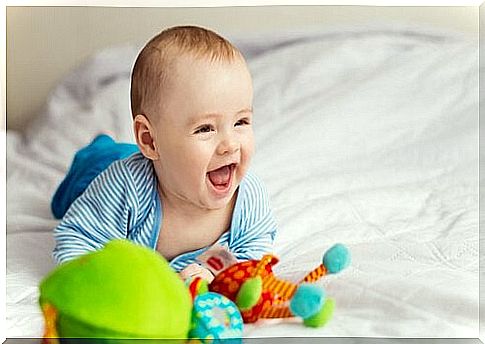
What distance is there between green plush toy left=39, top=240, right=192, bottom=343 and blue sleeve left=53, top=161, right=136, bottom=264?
181 mm

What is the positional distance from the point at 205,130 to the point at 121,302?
23 cm

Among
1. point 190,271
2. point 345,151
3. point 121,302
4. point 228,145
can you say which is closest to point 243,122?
point 228,145

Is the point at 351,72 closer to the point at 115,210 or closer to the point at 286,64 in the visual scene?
the point at 286,64

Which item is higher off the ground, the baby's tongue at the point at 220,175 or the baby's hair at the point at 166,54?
the baby's hair at the point at 166,54

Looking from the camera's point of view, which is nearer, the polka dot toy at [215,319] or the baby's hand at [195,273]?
the polka dot toy at [215,319]

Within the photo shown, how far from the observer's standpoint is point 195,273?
88 cm

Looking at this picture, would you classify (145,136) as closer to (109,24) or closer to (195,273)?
(195,273)

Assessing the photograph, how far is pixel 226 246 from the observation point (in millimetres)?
951

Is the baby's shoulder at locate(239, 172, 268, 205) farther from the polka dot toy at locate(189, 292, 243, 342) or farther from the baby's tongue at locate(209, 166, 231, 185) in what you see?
the polka dot toy at locate(189, 292, 243, 342)

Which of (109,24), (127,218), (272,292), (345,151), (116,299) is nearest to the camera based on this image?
(116,299)

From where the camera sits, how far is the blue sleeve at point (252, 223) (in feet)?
3.14

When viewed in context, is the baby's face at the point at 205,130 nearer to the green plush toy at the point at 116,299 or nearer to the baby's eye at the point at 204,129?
the baby's eye at the point at 204,129

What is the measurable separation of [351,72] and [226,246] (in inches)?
20.2

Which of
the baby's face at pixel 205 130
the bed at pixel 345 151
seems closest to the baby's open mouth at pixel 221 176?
the baby's face at pixel 205 130
